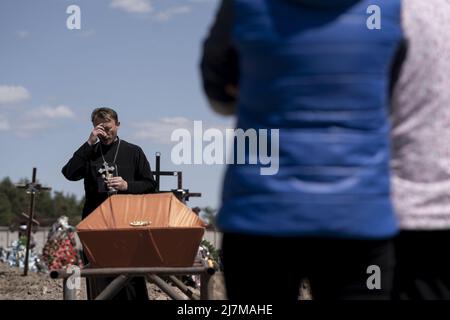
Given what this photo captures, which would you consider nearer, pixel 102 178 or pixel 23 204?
pixel 102 178

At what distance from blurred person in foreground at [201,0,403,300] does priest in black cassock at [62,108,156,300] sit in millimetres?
4280

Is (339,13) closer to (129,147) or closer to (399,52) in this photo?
(399,52)

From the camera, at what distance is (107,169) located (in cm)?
630

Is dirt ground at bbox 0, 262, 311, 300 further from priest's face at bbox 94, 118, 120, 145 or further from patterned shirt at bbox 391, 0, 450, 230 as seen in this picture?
patterned shirt at bbox 391, 0, 450, 230

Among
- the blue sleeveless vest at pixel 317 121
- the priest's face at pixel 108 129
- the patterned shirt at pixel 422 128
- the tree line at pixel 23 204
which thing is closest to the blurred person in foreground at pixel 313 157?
the blue sleeveless vest at pixel 317 121

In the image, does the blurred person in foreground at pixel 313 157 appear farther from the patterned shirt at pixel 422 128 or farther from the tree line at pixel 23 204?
the tree line at pixel 23 204

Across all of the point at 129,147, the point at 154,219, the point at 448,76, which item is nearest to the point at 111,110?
the point at 129,147

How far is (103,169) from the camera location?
627 centimetres

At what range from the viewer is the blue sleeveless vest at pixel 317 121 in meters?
1.91

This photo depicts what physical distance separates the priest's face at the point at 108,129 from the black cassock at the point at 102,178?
0.05 meters

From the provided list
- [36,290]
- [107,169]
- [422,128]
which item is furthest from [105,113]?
[36,290]

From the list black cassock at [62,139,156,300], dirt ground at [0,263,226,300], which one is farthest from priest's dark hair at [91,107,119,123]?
dirt ground at [0,263,226,300]

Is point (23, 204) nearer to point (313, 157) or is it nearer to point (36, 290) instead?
point (36, 290)

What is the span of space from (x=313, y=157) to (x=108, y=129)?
458 cm
